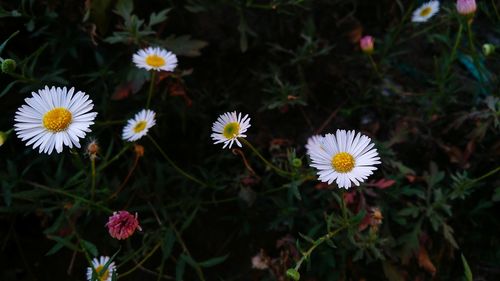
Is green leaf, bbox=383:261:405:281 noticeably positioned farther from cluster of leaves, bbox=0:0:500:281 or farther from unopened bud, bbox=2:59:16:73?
unopened bud, bbox=2:59:16:73

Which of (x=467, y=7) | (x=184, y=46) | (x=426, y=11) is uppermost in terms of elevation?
(x=426, y=11)

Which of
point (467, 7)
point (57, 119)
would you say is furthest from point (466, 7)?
point (57, 119)

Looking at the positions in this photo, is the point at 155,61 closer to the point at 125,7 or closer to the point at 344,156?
the point at 125,7

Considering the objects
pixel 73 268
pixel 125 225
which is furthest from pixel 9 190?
pixel 125 225

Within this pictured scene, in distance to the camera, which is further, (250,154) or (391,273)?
(250,154)

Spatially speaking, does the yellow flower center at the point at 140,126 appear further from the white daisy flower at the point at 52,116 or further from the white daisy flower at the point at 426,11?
the white daisy flower at the point at 426,11

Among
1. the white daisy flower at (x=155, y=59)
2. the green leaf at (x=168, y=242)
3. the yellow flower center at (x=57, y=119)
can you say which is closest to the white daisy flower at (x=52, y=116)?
the yellow flower center at (x=57, y=119)
